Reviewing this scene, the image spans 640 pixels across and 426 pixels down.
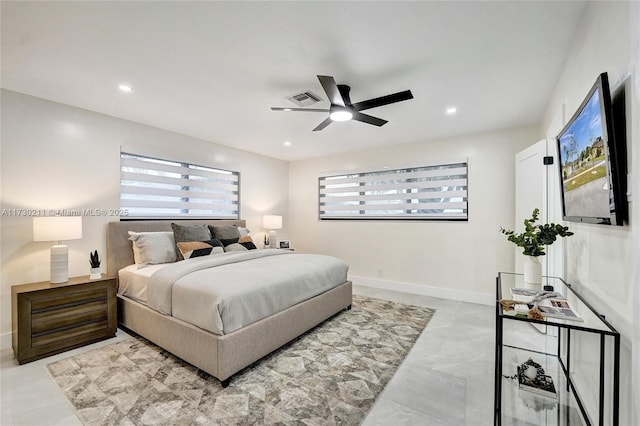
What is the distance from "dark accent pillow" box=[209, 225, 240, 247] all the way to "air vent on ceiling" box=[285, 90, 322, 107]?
2159mm

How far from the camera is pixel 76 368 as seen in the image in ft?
7.66

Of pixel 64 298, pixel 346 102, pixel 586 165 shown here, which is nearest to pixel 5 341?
pixel 64 298

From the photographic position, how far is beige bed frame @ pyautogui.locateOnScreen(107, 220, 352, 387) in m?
2.10

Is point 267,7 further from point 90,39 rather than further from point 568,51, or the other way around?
point 568,51

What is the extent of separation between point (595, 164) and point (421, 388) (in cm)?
183

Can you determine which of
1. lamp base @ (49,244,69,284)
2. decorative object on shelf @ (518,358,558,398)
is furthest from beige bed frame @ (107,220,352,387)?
decorative object on shelf @ (518,358,558,398)

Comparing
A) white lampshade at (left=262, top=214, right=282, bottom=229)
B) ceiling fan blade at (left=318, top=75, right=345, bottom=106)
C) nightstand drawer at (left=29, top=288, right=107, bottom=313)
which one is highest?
ceiling fan blade at (left=318, top=75, right=345, bottom=106)

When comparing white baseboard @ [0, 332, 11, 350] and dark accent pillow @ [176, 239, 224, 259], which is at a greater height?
dark accent pillow @ [176, 239, 224, 259]

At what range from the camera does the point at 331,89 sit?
2.25 meters

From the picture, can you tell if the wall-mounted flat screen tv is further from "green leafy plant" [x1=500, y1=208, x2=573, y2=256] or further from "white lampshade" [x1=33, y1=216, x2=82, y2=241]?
"white lampshade" [x1=33, y1=216, x2=82, y2=241]

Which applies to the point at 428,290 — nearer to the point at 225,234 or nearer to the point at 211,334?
the point at 225,234

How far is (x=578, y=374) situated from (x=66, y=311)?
14.0ft

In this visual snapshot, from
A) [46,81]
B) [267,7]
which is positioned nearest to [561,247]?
[267,7]

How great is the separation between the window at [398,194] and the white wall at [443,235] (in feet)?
0.43
